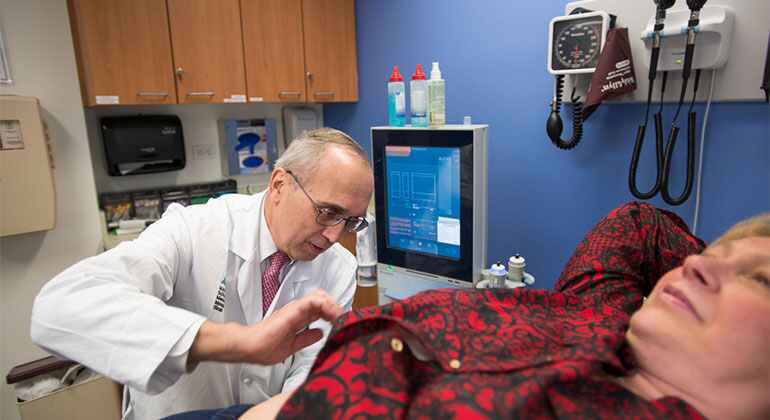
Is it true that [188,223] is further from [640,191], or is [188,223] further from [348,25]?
[348,25]

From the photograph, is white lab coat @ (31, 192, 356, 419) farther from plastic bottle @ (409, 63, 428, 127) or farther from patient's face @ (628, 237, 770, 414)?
patient's face @ (628, 237, 770, 414)

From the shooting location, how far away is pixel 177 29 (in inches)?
82.0

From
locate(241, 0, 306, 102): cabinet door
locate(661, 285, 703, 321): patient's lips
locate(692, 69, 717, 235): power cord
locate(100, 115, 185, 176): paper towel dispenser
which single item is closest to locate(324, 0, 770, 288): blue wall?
locate(692, 69, 717, 235): power cord

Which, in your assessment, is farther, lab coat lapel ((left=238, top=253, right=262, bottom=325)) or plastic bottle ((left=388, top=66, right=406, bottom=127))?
plastic bottle ((left=388, top=66, right=406, bottom=127))

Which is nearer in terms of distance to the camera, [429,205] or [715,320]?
[715,320]

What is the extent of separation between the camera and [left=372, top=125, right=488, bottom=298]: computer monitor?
1.56 meters

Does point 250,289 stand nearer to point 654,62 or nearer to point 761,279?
point 761,279

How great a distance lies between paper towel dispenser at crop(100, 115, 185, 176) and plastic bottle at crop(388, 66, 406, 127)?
4.26 ft

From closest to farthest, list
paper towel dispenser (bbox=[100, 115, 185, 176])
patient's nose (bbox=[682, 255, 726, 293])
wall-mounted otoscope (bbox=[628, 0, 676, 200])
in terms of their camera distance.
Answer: patient's nose (bbox=[682, 255, 726, 293])
wall-mounted otoscope (bbox=[628, 0, 676, 200])
paper towel dispenser (bbox=[100, 115, 185, 176])

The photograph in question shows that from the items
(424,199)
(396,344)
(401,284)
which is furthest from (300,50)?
(396,344)

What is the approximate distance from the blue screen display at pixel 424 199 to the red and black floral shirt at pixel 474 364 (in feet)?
2.48

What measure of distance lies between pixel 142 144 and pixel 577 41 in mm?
2071

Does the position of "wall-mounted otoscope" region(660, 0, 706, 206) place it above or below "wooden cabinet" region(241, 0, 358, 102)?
below

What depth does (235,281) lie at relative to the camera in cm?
120
